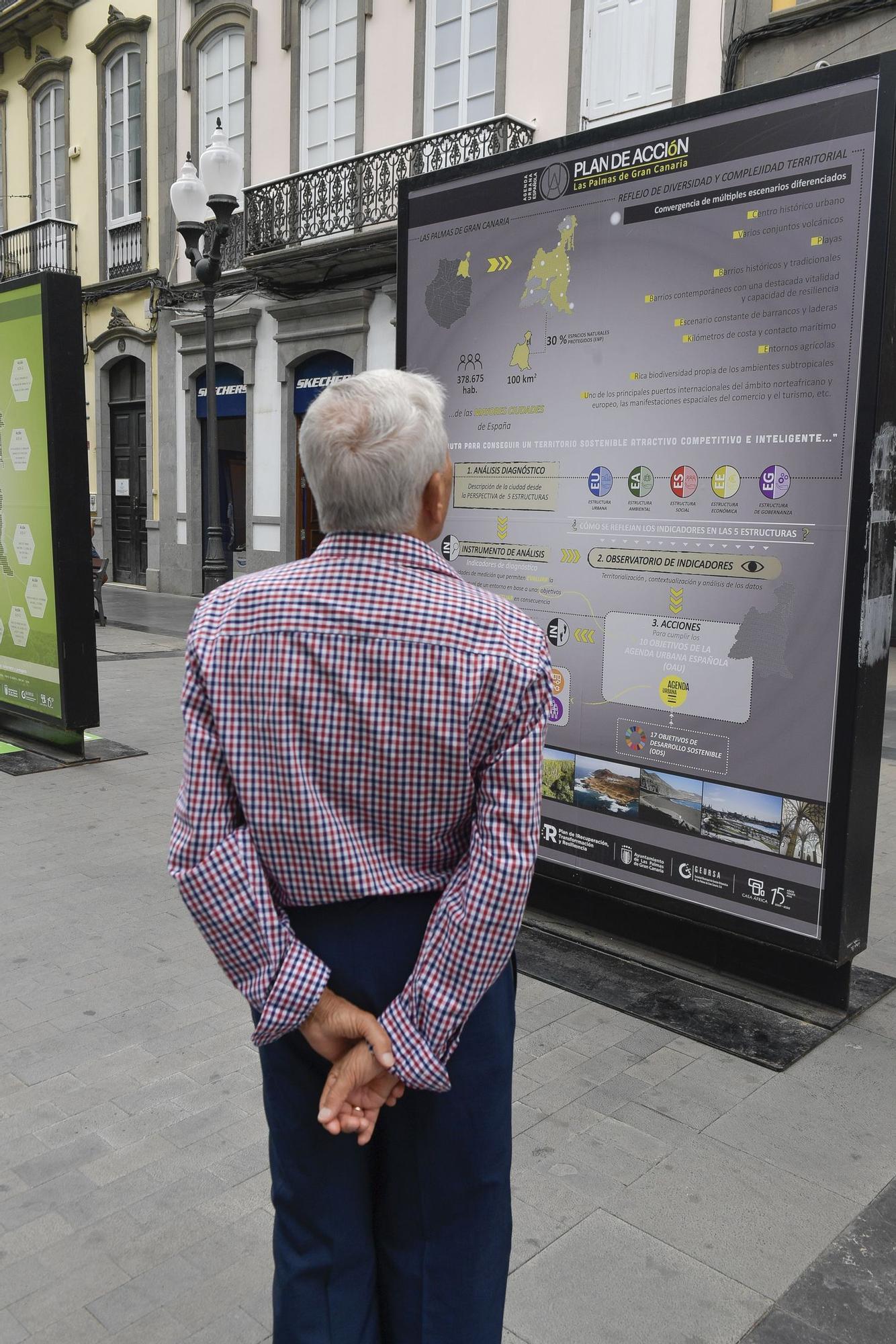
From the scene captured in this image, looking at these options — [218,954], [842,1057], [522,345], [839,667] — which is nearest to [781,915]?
[842,1057]

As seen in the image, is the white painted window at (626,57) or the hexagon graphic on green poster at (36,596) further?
the white painted window at (626,57)

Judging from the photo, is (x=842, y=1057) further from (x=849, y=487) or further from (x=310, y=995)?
(x=310, y=995)

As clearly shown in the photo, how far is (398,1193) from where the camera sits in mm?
1879

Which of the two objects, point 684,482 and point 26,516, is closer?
point 684,482

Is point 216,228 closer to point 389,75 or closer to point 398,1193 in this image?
point 389,75

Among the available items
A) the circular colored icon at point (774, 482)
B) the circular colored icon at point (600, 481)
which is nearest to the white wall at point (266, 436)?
the circular colored icon at point (600, 481)

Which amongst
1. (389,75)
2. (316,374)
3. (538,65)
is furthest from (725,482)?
(389,75)

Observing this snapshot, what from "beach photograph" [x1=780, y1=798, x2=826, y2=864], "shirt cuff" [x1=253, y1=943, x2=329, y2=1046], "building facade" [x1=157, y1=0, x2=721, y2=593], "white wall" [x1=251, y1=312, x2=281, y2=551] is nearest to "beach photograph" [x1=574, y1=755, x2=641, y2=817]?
"beach photograph" [x1=780, y1=798, x2=826, y2=864]

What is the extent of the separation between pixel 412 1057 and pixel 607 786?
277cm

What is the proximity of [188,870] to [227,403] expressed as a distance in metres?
18.7

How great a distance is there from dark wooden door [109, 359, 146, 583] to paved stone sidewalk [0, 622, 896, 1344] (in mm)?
17734

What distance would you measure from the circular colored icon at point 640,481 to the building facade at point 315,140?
11092 mm

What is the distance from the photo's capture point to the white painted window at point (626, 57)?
13477 mm

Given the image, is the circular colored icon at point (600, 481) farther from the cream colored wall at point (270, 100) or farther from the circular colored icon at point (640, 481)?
the cream colored wall at point (270, 100)
